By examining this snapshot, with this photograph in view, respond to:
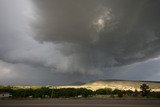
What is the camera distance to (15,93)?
650 feet

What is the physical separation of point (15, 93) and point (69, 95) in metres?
42.2

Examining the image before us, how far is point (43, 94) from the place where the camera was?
650ft

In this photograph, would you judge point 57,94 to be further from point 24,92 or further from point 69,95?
point 24,92

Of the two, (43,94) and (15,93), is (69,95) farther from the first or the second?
(15,93)

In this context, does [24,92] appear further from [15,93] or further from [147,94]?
[147,94]

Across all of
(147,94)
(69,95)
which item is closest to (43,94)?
(69,95)

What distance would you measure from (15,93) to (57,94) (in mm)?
32844

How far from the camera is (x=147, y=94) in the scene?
191m

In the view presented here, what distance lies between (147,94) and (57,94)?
68.8 meters

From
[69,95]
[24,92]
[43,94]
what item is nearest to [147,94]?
[69,95]

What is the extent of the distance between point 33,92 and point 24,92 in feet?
22.4

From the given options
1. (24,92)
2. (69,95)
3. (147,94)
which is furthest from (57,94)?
(147,94)

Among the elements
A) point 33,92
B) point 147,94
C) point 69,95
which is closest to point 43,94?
point 33,92

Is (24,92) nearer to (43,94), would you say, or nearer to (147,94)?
(43,94)
